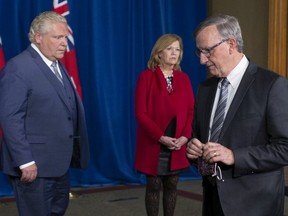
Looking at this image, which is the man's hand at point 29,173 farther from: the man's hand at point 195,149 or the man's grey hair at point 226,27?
the man's grey hair at point 226,27

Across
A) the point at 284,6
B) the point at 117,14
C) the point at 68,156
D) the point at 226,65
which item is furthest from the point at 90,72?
the point at 226,65

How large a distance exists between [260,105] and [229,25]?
31 centimetres

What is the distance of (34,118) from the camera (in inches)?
96.3

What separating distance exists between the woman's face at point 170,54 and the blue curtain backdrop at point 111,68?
6.49 ft

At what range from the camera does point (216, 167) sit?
5.83 feet

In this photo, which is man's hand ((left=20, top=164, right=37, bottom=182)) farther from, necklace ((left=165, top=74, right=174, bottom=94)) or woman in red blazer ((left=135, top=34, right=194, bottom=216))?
necklace ((left=165, top=74, right=174, bottom=94))

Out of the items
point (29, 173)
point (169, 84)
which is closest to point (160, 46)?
point (169, 84)

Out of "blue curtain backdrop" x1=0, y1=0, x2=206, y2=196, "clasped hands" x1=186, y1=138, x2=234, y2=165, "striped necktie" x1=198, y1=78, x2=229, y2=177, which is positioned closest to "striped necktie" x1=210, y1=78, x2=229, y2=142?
"striped necktie" x1=198, y1=78, x2=229, y2=177

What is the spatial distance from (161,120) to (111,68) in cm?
213

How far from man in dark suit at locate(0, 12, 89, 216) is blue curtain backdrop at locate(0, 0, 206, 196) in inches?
101

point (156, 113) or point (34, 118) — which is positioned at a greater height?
point (34, 118)

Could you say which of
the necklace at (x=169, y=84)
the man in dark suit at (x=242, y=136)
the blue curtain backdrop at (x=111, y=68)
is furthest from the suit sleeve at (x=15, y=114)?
the blue curtain backdrop at (x=111, y=68)

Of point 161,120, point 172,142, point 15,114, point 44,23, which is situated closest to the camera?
point 15,114

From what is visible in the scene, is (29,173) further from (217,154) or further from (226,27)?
(226,27)
